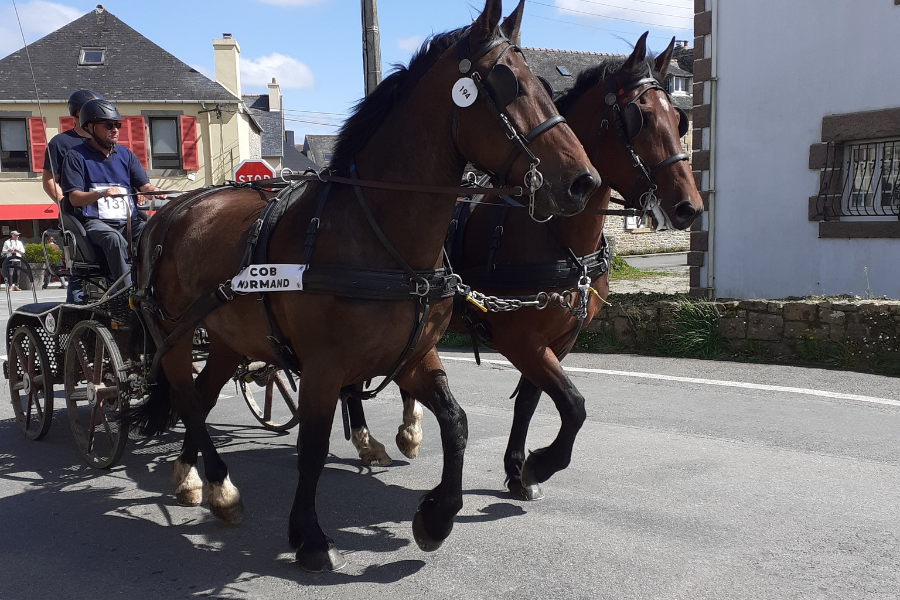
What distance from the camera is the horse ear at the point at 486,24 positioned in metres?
3.22

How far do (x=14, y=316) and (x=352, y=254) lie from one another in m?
4.16

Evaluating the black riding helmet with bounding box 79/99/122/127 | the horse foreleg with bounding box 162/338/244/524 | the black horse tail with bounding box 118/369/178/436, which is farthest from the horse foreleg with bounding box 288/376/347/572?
the black riding helmet with bounding box 79/99/122/127

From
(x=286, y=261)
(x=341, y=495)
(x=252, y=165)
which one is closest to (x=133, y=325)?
(x=341, y=495)

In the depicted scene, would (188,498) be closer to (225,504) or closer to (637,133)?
(225,504)

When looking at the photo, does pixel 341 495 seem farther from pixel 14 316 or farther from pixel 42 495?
pixel 14 316

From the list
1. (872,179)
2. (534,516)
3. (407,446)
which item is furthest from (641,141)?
(872,179)

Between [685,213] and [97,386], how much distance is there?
12.7 feet

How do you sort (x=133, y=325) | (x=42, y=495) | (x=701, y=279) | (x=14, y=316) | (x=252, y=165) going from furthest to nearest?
(x=252, y=165) → (x=701, y=279) → (x=14, y=316) → (x=133, y=325) → (x=42, y=495)

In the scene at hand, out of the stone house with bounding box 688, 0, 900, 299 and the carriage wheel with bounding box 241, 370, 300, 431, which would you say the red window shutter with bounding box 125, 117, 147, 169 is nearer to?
the stone house with bounding box 688, 0, 900, 299

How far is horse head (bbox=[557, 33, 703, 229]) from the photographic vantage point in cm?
428

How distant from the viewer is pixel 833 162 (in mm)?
10094

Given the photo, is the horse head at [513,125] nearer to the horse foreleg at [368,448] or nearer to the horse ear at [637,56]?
the horse ear at [637,56]

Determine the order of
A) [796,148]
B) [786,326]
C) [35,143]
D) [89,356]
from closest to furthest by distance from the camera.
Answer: [89,356] < [786,326] < [796,148] < [35,143]

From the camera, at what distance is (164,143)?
28203 millimetres
